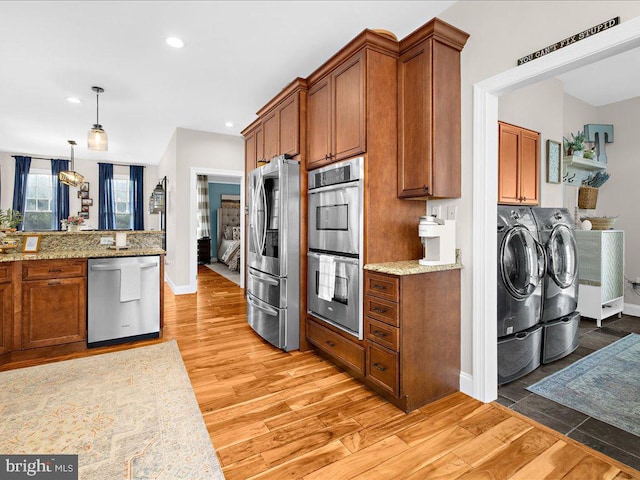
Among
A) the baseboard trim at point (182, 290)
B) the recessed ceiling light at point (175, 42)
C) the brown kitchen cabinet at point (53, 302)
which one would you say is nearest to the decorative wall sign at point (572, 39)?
the recessed ceiling light at point (175, 42)

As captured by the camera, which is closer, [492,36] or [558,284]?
[492,36]

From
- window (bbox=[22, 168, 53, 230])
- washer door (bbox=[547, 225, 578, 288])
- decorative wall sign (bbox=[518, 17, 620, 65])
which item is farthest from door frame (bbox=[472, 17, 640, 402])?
window (bbox=[22, 168, 53, 230])

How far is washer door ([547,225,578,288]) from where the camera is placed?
9.30 ft

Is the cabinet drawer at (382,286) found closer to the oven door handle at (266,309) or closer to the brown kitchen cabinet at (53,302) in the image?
the oven door handle at (266,309)

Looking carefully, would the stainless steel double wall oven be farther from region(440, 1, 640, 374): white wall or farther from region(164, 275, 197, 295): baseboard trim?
region(164, 275, 197, 295): baseboard trim

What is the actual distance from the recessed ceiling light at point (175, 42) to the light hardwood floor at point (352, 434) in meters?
2.93

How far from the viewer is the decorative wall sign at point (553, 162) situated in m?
3.46

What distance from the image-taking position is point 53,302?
3.01 metres

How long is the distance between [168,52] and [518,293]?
152 inches

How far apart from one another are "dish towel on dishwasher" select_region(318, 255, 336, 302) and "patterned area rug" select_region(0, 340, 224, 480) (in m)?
1.23

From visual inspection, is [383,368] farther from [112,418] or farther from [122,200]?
[122,200]

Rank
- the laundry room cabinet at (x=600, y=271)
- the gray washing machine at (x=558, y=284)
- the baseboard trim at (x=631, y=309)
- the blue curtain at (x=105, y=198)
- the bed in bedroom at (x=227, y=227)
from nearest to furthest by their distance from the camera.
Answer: the gray washing machine at (x=558, y=284)
the laundry room cabinet at (x=600, y=271)
the baseboard trim at (x=631, y=309)
the blue curtain at (x=105, y=198)
the bed in bedroom at (x=227, y=227)

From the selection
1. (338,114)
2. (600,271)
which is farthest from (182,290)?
(600,271)

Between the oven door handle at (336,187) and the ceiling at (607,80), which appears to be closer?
the oven door handle at (336,187)
